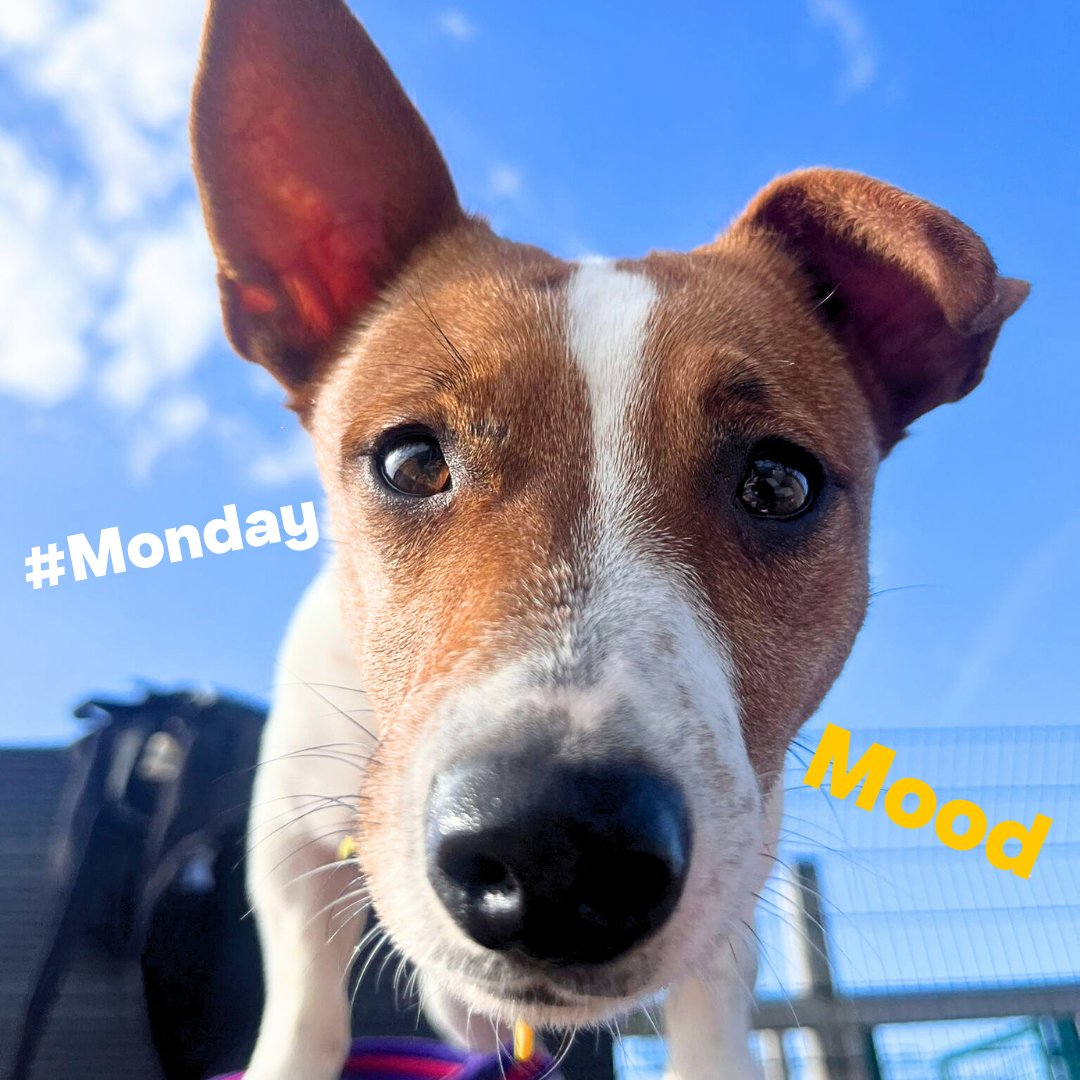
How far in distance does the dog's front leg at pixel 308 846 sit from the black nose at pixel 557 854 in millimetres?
723

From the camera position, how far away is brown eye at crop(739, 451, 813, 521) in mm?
1296

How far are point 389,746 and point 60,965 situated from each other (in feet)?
5.09

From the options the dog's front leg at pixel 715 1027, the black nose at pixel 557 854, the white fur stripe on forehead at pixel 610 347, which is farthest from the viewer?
the dog's front leg at pixel 715 1027

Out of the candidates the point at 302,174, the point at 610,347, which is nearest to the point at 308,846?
the point at 610,347

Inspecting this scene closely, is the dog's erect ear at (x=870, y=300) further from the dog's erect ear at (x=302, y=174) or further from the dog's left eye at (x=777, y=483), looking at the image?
the dog's erect ear at (x=302, y=174)

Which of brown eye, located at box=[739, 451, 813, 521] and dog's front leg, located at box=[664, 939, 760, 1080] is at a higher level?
brown eye, located at box=[739, 451, 813, 521]

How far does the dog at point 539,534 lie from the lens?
807mm

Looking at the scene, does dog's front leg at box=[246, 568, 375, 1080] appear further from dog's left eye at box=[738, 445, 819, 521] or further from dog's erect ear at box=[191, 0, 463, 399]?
dog's left eye at box=[738, 445, 819, 521]

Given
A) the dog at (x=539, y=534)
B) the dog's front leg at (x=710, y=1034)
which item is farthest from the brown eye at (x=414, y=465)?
the dog's front leg at (x=710, y=1034)

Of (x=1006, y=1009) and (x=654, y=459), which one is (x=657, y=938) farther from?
(x=1006, y=1009)

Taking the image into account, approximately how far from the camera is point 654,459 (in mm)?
1215

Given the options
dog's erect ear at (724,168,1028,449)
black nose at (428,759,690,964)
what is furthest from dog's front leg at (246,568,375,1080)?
dog's erect ear at (724,168,1028,449)

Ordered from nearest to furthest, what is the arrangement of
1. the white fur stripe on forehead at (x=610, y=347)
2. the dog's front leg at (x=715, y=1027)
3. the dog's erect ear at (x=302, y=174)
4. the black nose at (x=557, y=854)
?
the black nose at (x=557, y=854) < the white fur stripe on forehead at (x=610, y=347) < the dog's erect ear at (x=302, y=174) < the dog's front leg at (x=715, y=1027)

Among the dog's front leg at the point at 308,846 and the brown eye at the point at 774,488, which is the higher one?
the brown eye at the point at 774,488
